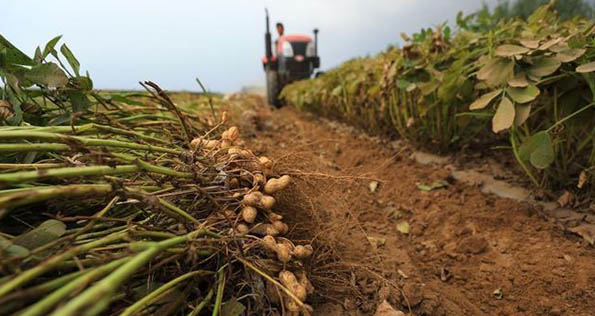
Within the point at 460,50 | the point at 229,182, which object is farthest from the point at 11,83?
the point at 460,50

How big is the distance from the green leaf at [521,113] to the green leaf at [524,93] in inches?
1.6

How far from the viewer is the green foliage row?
1.42m

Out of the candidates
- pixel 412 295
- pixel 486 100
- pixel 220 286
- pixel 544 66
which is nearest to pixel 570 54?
pixel 544 66

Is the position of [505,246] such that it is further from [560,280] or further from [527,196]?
[527,196]

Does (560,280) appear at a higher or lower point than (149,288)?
lower

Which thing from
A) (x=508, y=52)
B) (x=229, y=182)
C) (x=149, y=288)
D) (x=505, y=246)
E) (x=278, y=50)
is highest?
(x=278, y=50)

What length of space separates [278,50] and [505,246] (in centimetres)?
807

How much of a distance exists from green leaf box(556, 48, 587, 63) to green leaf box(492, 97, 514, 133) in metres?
0.25

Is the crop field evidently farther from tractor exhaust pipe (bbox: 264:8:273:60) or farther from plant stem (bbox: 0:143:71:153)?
tractor exhaust pipe (bbox: 264:8:273:60)

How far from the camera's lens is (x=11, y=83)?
94 centimetres

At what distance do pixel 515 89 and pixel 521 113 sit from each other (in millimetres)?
113

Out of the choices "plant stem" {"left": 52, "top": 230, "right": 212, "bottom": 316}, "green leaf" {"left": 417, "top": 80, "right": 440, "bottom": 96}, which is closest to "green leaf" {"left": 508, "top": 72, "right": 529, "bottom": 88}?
"green leaf" {"left": 417, "top": 80, "right": 440, "bottom": 96}

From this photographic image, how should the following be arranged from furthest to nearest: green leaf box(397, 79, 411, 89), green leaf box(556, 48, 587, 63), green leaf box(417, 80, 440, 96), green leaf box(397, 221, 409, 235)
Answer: green leaf box(397, 79, 411, 89), green leaf box(417, 80, 440, 96), green leaf box(397, 221, 409, 235), green leaf box(556, 48, 587, 63)

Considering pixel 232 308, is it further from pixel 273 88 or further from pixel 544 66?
pixel 273 88
